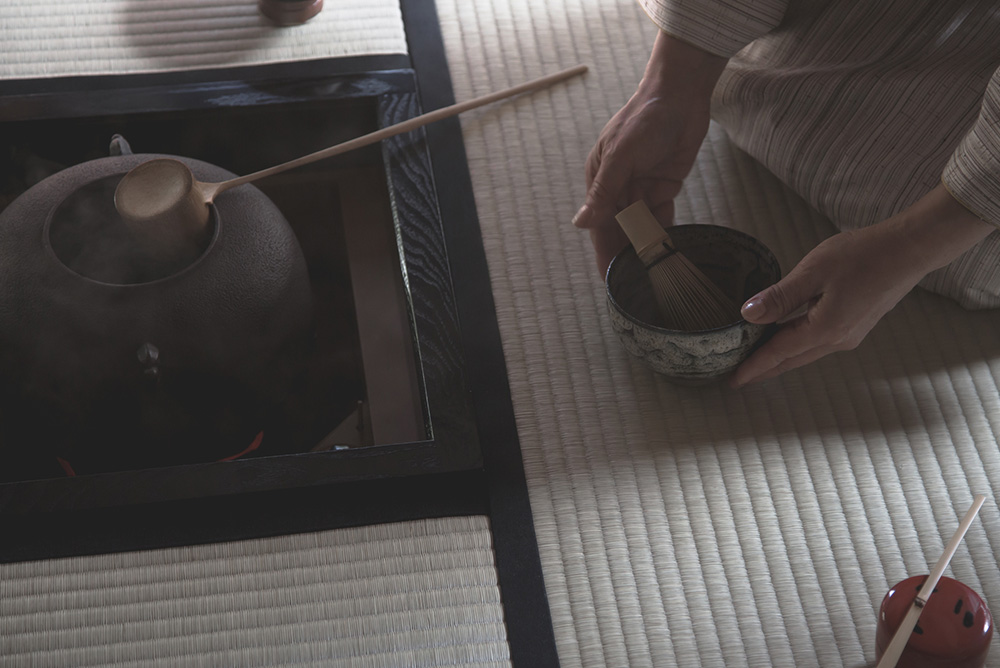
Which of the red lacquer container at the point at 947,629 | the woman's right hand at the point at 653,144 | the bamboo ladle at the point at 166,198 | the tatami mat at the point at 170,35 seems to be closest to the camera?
the red lacquer container at the point at 947,629

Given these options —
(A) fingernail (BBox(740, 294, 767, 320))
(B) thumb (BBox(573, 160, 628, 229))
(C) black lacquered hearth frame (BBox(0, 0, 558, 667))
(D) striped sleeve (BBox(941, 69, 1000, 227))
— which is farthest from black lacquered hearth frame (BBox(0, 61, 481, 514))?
(D) striped sleeve (BBox(941, 69, 1000, 227))

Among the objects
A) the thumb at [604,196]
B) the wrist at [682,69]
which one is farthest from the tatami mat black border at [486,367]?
the wrist at [682,69]

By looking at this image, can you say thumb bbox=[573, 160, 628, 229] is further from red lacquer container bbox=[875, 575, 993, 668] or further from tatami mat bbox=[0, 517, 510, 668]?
red lacquer container bbox=[875, 575, 993, 668]

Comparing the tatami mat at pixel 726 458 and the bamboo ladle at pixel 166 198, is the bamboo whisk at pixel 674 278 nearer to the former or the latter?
the tatami mat at pixel 726 458

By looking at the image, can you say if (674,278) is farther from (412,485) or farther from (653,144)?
(412,485)

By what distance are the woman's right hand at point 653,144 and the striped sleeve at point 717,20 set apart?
0.05ft

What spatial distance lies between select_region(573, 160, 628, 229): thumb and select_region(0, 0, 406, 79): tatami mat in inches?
17.9

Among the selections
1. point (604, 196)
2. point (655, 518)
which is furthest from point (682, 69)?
point (655, 518)

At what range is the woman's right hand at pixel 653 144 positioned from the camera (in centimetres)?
106

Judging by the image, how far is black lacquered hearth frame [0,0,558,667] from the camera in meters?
0.91

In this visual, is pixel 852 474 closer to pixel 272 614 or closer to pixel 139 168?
pixel 272 614

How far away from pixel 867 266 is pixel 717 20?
1.34 feet

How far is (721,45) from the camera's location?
1.12m

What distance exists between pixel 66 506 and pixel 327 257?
0.56 m
